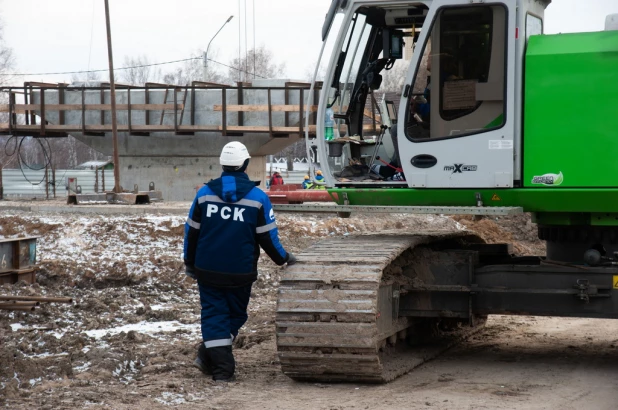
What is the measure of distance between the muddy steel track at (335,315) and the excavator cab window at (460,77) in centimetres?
112

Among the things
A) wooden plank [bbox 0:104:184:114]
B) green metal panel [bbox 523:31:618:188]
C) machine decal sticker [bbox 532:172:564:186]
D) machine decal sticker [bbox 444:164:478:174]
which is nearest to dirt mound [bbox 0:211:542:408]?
machine decal sticker [bbox 444:164:478:174]

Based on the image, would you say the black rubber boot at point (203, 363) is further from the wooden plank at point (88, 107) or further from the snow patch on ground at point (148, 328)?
the wooden plank at point (88, 107)

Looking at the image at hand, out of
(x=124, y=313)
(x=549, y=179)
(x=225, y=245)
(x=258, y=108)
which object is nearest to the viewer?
(x=225, y=245)

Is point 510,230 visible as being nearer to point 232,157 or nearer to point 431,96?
point 431,96

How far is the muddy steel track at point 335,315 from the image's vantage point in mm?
6922

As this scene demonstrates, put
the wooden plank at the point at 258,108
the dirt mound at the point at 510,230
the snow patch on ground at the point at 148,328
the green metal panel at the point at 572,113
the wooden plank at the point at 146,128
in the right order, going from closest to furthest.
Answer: the green metal panel at the point at 572,113 < the snow patch on ground at the point at 148,328 < the dirt mound at the point at 510,230 < the wooden plank at the point at 258,108 < the wooden plank at the point at 146,128

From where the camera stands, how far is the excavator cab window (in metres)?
7.57

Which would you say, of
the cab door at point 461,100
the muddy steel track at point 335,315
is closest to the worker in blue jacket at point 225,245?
the muddy steel track at point 335,315

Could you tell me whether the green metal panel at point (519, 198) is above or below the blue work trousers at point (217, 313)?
above

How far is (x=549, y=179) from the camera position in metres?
7.46

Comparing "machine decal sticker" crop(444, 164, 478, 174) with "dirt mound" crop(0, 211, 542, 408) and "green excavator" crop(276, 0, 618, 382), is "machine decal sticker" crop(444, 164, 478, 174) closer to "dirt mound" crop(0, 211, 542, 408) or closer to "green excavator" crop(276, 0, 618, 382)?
"green excavator" crop(276, 0, 618, 382)

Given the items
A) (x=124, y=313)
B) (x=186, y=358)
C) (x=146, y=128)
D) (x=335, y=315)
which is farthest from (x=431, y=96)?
(x=146, y=128)

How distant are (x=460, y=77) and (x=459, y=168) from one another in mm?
758

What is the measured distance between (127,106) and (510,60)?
2296cm
